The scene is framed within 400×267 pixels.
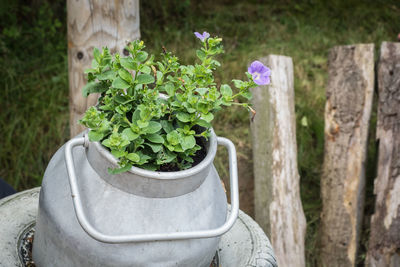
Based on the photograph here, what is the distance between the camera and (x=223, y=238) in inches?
56.1

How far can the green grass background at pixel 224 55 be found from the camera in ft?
9.66

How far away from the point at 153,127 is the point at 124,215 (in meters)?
0.21

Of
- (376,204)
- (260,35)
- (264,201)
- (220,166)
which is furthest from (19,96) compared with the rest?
(376,204)

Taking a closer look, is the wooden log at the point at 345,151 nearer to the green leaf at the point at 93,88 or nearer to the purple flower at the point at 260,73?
the purple flower at the point at 260,73

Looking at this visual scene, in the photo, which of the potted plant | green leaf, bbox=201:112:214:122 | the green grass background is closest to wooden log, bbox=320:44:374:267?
the green grass background

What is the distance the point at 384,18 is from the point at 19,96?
3.17 meters

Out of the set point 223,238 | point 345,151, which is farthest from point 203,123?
point 345,151

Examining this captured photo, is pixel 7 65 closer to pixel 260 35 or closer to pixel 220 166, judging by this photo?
pixel 220 166

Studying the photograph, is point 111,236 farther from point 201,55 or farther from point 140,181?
point 201,55

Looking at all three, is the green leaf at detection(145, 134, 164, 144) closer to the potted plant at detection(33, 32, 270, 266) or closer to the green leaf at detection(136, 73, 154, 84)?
the potted plant at detection(33, 32, 270, 266)

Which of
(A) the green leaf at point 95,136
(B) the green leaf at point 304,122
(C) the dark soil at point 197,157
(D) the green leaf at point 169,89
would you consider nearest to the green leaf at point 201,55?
(D) the green leaf at point 169,89

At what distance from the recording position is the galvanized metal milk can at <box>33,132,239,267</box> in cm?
103

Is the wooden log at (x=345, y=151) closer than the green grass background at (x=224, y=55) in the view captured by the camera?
Yes

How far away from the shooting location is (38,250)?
1170 mm
